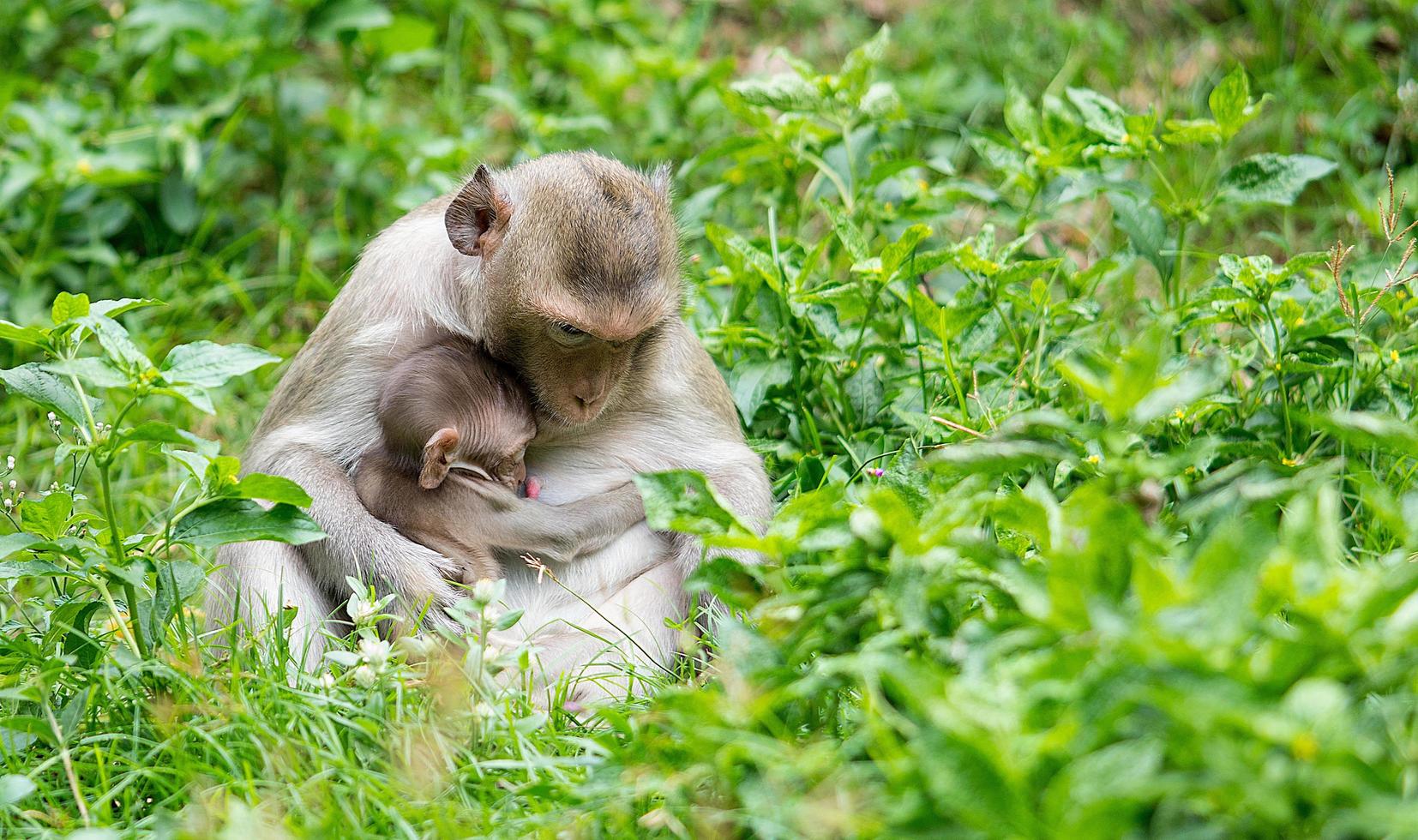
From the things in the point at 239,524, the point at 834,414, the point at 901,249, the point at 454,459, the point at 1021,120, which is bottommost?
the point at 834,414

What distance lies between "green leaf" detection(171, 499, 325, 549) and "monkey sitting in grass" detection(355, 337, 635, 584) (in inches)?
28.2

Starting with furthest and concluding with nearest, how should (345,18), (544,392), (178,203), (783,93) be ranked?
(345,18) → (178,203) → (783,93) → (544,392)

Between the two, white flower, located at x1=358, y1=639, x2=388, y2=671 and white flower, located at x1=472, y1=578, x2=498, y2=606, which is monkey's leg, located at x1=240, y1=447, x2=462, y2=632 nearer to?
white flower, located at x1=358, y1=639, x2=388, y2=671

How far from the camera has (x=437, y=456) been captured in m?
4.42

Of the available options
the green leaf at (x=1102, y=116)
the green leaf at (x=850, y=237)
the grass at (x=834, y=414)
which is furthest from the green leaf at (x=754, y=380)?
the green leaf at (x=1102, y=116)

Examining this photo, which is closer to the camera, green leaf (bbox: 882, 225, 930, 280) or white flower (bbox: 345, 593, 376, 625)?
white flower (bbox: 345, 593, 376, 625)

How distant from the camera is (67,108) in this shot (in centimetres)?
724

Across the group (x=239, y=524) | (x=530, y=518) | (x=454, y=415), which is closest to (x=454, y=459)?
(x=454, y=415)

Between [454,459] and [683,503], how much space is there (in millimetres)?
1441

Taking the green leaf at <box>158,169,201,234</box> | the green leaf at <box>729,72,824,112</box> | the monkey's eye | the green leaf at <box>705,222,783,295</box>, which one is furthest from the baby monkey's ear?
the green leaf at <box>158,169,201,234</box>

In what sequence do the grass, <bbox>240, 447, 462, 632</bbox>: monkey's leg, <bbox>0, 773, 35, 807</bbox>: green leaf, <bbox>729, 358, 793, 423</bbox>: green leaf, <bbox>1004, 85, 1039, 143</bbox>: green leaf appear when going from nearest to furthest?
1. the grass
2. <bbox>0, 773, 35, 807</bbox>: green leaf
3. <bbox>240, 447, 462, 632</bbox>: monkey's leg
4. <bbox>729, 358, 793, 423</bbox>: green leaf
5. <bbox>1004, 85, 1039, 143</bbox>: green leaf

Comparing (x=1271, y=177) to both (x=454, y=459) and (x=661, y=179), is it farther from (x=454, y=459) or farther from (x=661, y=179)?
(x=454, y=459)

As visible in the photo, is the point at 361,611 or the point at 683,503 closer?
the point at 683,503

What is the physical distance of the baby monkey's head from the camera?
14.4ft
